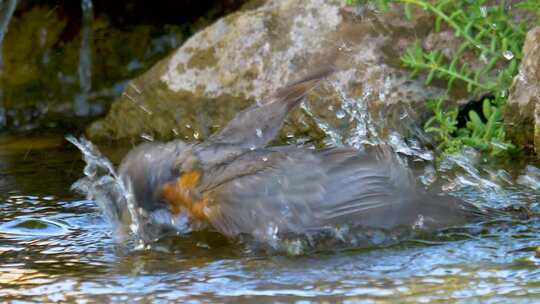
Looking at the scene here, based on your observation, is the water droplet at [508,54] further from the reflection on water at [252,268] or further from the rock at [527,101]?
the reflection on water at [252,268]

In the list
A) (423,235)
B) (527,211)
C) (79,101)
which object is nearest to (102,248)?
(423,235)

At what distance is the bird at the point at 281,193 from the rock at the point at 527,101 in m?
1.08

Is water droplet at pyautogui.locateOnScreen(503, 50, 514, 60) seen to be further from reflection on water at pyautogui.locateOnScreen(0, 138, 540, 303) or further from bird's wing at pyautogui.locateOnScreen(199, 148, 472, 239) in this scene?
bird's wing at pyautogui.locateOnScreen(199, 148, 472, 239)

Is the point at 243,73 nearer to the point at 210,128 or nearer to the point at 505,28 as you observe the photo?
the point at 210,128

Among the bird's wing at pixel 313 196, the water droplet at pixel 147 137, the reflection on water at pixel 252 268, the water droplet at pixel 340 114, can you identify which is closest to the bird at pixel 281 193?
the bird's wing at pixel 313 196

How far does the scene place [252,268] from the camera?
405 centimetres

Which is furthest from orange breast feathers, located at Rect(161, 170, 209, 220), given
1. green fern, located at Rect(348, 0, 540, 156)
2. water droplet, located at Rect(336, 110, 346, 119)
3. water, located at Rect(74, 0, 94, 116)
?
water, located at Rect(74, 0, 94, 116)

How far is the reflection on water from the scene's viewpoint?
365 centimetres

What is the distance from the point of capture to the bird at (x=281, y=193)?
443cm

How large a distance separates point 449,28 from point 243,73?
1.25m

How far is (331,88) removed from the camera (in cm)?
632

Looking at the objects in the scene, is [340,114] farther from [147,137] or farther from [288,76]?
[147,137]

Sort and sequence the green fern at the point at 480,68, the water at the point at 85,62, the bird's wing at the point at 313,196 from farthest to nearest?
the water at the point at 85,62
the green fern at the point at 480,68
the bird's wing at the point at 313,196

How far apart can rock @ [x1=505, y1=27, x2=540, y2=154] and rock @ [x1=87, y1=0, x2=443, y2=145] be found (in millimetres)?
606
